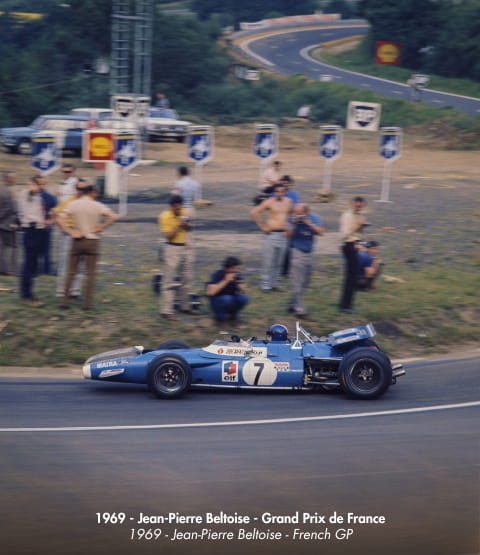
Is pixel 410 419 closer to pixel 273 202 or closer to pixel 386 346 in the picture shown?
pixel 386 346

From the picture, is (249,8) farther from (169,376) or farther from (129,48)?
(169,376)

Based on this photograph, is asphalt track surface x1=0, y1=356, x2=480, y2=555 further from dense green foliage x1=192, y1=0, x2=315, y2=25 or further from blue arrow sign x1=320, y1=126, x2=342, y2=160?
dense green foliage x1=192, y1=0, x2=315, y2=25

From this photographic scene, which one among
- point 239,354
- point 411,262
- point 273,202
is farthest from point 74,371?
point 411,262

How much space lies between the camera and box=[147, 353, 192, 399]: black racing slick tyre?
1156cm

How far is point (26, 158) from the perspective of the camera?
3428 centimetres

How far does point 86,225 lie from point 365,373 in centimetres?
472

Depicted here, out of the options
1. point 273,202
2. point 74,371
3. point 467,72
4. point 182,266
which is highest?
point 467,72

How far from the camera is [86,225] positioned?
1380 cm

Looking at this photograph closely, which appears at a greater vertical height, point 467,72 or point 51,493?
point 467,72

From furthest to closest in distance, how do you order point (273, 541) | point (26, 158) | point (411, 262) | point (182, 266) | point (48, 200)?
point (26, 158) < point (411, 262) < point (48, 200) < point (182, 266) < point (273, 541)

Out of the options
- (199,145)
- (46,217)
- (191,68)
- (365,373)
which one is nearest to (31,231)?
(46,217)

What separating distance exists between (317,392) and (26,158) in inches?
964

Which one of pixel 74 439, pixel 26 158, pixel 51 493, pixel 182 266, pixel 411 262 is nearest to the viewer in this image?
pixel 51 493

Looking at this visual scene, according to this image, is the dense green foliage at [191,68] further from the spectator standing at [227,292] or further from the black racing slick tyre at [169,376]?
the black racing slick tyre at [169,376]
